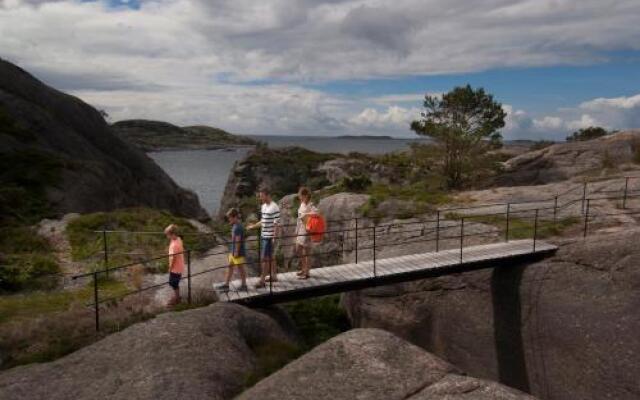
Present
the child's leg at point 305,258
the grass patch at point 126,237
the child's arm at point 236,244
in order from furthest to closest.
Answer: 1. the grass patch at point 126,237
2. the child's leg at point 305,258
3. the child's arm at point 236,244

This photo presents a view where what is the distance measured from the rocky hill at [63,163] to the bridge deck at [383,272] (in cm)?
1704

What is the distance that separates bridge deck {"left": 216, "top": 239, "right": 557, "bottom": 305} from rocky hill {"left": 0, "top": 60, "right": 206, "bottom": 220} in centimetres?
1704

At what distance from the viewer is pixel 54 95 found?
1719 inches

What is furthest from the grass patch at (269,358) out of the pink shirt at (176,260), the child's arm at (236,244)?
the pink shirt at (176,260)

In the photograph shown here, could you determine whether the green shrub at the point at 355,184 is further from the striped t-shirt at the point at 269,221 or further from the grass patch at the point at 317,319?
the striped t-shirt at the point at 269,221

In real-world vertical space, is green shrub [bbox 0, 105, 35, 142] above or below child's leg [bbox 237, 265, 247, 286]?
above

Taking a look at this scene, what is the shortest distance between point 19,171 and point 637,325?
98.3 feet

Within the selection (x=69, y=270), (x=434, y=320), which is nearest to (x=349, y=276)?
(x=434, y=320)

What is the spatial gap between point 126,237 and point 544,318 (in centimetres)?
1638

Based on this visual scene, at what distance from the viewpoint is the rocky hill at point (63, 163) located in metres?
27.8

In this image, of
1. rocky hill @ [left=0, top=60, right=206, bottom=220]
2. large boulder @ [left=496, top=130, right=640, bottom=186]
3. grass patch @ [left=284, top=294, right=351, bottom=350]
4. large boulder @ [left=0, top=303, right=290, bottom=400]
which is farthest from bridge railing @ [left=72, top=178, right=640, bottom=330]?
large boulder @ [left=496, top=130, right=640, bottom=186]

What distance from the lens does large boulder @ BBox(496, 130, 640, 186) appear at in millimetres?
35281

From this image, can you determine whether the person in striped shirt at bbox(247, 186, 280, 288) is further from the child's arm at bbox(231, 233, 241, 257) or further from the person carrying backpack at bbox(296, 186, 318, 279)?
the person carrying backpack at bbox(296, 186, 318, 279)

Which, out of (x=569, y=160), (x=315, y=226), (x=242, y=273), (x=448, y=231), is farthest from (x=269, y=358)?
(x=569, y=160)
